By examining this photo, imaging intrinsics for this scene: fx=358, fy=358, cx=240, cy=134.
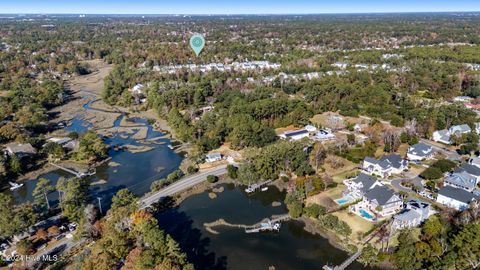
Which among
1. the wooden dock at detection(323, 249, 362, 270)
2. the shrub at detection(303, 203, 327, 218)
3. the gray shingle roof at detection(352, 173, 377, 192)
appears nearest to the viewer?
the wooden dock at detection(323, 249, 362, 270)

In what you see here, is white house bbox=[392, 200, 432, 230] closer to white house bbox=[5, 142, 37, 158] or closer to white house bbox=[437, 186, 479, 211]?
white house bbox=[437, 186, 479, 211]

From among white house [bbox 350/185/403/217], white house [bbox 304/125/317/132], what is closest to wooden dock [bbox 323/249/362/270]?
white house [bbox 350/185/403/217]

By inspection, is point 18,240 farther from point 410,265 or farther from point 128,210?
point 410,265

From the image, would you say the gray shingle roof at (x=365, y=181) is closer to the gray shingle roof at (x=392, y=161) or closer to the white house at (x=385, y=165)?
the white house at (x=385, y=165)

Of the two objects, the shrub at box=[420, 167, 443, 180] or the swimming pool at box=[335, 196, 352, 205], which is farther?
the shrub at box=[420, 167, 443, 180]

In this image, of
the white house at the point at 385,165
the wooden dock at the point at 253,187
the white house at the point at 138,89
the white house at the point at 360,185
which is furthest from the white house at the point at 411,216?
the white house at the point at 138,89

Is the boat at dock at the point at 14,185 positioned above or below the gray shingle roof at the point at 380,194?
below

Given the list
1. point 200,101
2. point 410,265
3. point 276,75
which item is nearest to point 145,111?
point 200,101
